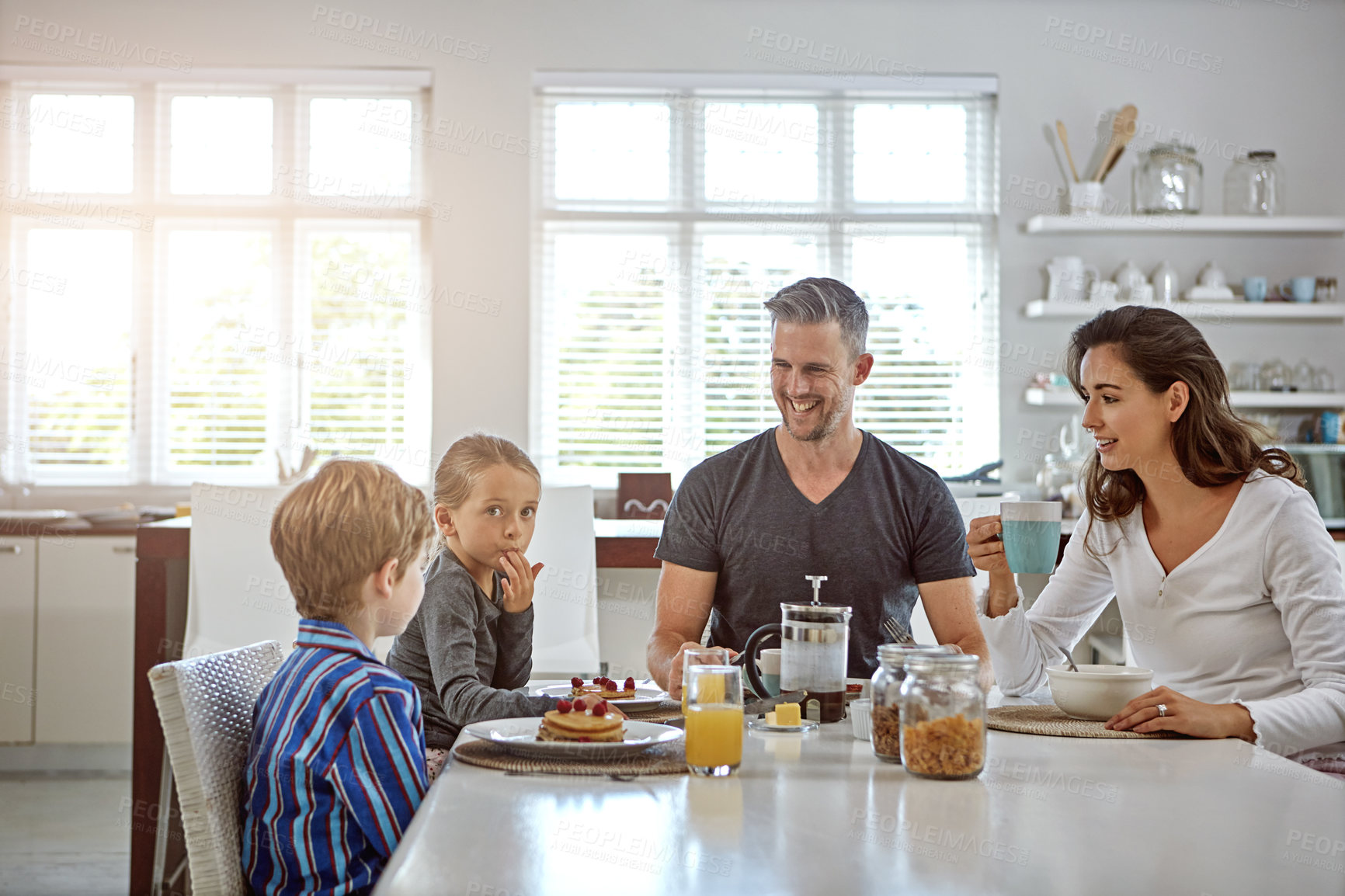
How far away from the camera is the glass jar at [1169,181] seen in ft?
14.8

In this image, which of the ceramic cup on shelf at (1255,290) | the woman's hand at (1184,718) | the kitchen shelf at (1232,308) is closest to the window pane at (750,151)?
the kitchen shelf at (1232,308)

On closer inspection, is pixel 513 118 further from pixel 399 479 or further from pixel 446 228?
pixel 399 479

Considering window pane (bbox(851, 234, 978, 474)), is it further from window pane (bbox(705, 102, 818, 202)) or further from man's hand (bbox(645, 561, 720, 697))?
man's hand (bbox(645, 561, 720, 697))

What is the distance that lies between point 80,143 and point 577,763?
14.8 ft

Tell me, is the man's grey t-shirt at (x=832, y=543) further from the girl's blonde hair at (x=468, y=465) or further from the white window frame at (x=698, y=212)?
the white window frame at (x=698, y=212)

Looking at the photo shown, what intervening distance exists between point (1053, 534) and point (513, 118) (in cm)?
360

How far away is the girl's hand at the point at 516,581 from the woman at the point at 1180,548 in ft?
2.23

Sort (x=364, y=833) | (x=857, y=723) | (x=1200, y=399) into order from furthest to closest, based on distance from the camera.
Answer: (x=1200, y=399)
(x=857, y=723)
(x=364, y=833)

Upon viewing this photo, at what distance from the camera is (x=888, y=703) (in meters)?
1.23

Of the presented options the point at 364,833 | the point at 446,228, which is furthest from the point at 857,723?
the point at 446,228

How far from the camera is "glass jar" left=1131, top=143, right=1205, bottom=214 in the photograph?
4.52m

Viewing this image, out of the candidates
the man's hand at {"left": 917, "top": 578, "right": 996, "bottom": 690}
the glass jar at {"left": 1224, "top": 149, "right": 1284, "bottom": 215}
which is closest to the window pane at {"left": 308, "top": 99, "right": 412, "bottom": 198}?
the glass jar at {"left": 1224, "top": 149, "right": 1284, "bottom": 215}

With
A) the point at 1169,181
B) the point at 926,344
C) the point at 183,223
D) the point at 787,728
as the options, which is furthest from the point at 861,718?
the point at 183,223

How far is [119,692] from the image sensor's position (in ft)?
12.8
